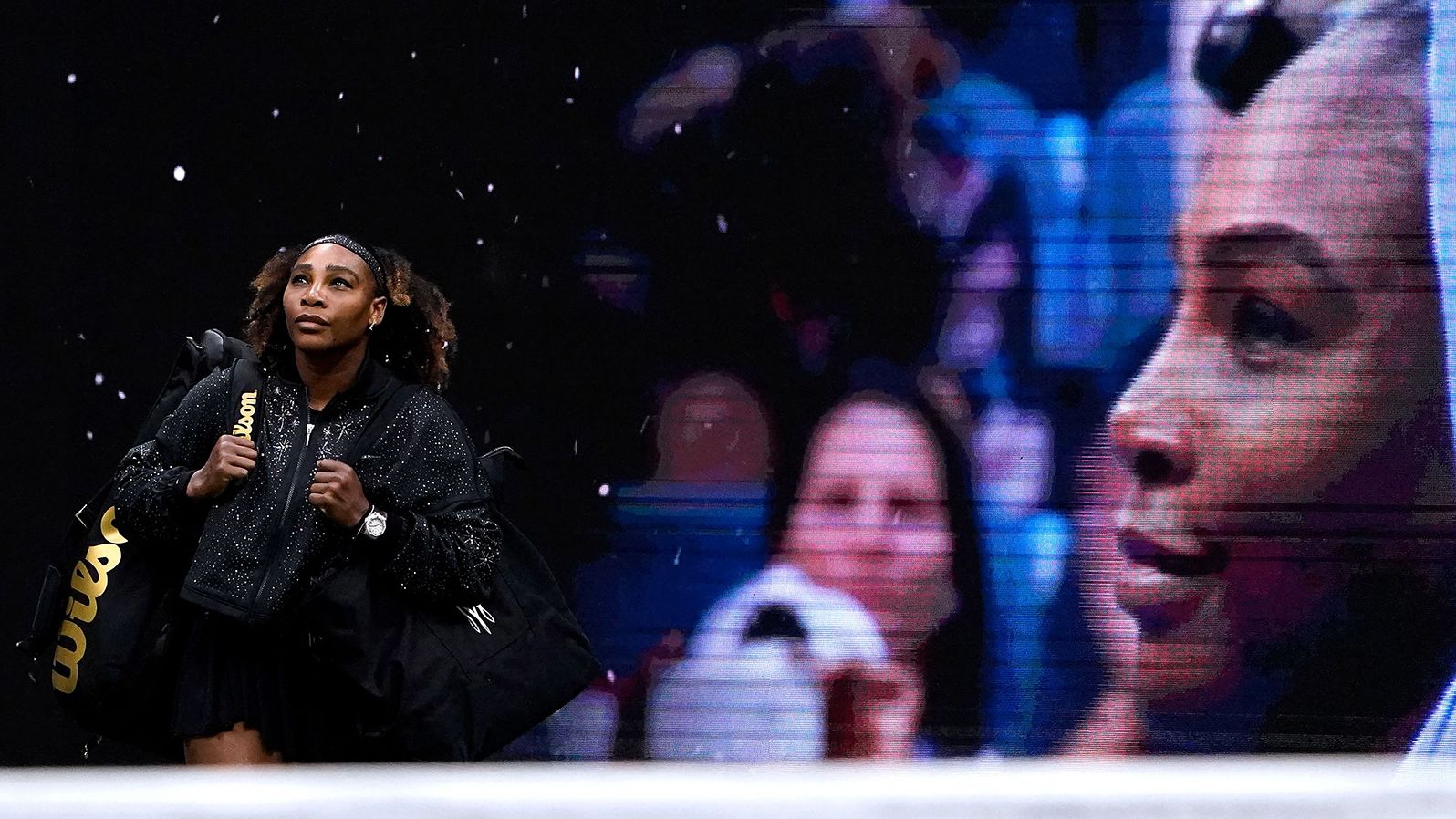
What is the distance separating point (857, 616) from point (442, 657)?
1.84 m

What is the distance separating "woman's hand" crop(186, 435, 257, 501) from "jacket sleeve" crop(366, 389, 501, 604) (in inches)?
10.3

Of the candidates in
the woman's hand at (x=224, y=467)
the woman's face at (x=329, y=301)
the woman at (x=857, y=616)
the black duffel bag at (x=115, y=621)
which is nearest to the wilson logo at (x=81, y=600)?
the black duffel bag at (x=115, y=621)

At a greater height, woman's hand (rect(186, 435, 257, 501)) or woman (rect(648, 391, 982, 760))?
woman's hand (rect(186, 435, 257, 501))

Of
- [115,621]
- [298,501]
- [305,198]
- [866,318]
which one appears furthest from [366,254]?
[866,318]

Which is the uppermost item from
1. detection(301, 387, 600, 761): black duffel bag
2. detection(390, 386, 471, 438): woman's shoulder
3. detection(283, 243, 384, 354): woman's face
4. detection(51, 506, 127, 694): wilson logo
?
detection(283, 243, 384, 354): woman's face

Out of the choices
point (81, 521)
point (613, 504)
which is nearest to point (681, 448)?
point (613, 504)

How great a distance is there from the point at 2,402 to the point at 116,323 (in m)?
0.40

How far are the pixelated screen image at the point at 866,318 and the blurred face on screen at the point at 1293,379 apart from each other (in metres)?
0.01

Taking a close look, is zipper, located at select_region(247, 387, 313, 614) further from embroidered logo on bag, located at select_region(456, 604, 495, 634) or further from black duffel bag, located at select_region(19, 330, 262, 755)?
Result: embroidered logo on bag, located at select_region(456, 604, 495, 634)

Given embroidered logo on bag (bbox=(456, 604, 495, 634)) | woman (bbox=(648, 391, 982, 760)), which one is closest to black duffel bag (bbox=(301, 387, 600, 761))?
embroidered logo on bag (bbox=(456, 604, 495, 634))

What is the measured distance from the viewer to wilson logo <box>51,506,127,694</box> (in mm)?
4035

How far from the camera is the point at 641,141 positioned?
18.3 feet

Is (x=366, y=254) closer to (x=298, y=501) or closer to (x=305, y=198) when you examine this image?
(x=298, y=501)

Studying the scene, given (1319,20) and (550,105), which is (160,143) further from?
(1319,20)
